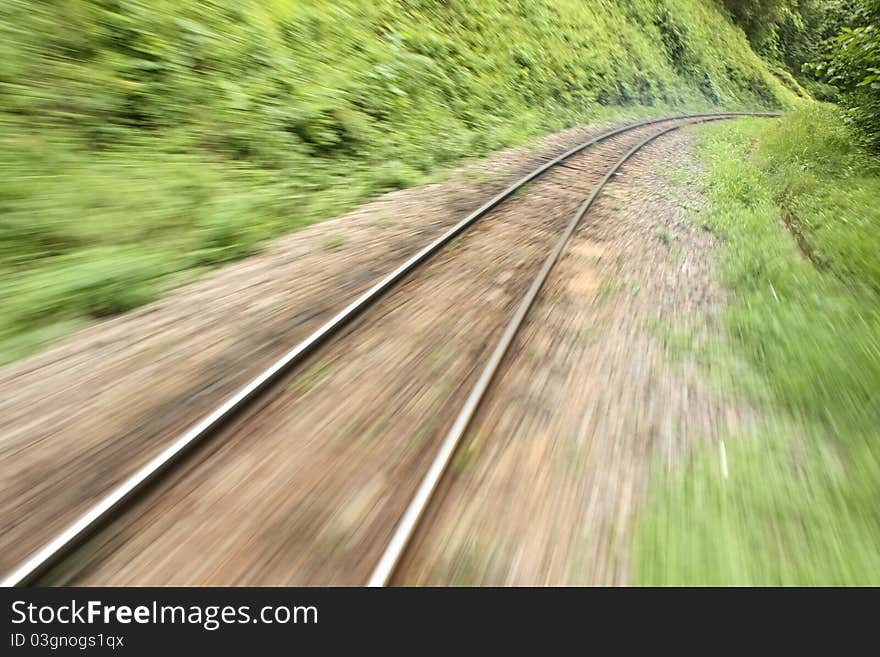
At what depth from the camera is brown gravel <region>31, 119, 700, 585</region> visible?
220 centimetres

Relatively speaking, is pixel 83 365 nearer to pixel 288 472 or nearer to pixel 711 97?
pixel 288 472

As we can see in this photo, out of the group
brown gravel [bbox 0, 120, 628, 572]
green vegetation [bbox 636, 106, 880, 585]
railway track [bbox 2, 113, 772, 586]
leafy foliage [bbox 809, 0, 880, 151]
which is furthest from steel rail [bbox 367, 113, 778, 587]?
leafy foliage [bbox 809, 0, 880, 151]

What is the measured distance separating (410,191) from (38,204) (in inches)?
193

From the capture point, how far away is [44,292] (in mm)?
3898

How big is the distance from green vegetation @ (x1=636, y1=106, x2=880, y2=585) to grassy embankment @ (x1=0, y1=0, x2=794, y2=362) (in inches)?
168

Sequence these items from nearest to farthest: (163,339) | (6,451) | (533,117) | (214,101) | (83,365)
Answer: (6,451) < (83,365) < (163,339) < (214,101) < (533,117)

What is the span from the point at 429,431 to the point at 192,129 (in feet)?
18.1

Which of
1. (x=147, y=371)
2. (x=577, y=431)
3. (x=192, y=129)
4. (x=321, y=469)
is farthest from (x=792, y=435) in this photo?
(x=192, y=129)

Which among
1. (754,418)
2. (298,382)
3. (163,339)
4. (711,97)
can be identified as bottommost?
(163,339)

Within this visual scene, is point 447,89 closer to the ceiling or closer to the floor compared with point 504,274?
closer to the ceiling

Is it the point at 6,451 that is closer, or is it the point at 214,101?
the point at 6,451

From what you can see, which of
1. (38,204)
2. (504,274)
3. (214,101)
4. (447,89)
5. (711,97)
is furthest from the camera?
(711,97)

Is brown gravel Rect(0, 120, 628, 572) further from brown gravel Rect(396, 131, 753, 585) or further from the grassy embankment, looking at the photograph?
brown gravel Rect(396, 131, 753, 585)

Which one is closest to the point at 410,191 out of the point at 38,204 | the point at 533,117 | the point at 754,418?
the point at 38,204
